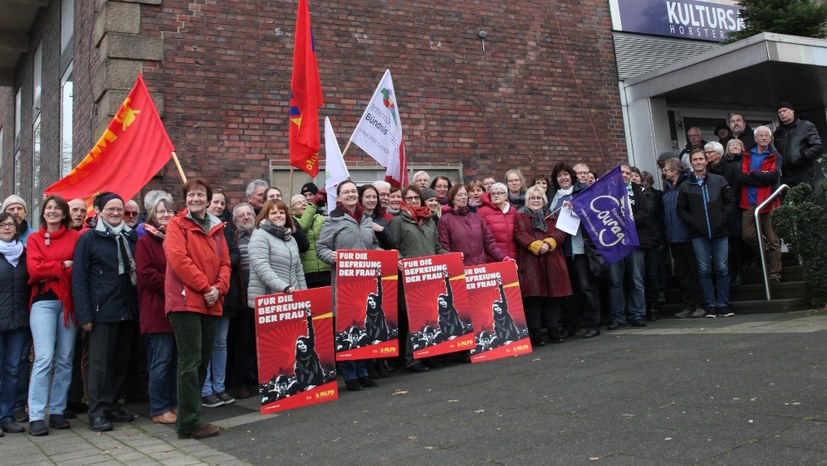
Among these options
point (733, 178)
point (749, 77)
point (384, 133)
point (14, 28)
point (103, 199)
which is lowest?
point (103, 199)

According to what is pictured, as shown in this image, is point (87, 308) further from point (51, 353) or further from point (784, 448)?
point (784, 448)

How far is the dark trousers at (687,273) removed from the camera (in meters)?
8.67

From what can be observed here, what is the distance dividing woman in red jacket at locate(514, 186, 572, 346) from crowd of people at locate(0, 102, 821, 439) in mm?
20

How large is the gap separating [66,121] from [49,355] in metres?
7.13

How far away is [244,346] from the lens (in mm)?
6887

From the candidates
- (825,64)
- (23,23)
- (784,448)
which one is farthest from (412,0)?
(23,23)

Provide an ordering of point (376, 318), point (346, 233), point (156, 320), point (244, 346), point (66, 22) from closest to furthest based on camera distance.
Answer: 1. point (156, 320)
2. point (376, 318)
3. point (346, 233)
4. point (244, 346)
5. point (66, 22)

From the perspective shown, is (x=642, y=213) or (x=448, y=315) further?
(x=642, y=213)

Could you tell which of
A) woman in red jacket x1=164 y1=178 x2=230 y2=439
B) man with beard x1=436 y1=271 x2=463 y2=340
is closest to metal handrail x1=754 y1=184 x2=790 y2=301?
man with beard x1=436 y1=271 x2=463 y2=340

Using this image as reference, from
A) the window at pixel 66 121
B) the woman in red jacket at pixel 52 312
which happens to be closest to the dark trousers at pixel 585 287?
the woman in red jacket at pixel 52 312

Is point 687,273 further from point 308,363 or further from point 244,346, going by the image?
point 244,346

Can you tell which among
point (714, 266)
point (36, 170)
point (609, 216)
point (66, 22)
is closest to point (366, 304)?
point (609, 216)

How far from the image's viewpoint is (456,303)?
23.4ft

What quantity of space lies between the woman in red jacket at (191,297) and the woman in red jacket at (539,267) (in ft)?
12.6
